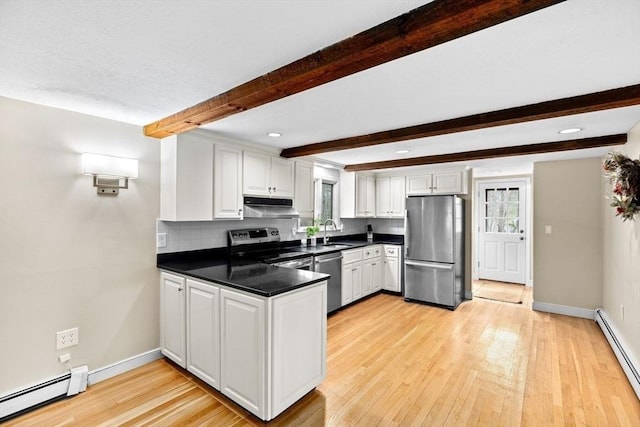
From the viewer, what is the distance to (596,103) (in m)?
2.04

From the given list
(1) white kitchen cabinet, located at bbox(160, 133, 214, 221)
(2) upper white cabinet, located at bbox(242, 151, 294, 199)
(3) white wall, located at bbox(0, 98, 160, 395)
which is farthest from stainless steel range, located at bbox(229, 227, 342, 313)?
(3) white wall, located at bbox(0, 98, 160, 395)

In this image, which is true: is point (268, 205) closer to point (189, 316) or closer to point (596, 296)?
point (189, 316)

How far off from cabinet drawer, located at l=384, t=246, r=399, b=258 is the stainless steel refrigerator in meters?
0.32

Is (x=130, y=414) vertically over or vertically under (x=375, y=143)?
under

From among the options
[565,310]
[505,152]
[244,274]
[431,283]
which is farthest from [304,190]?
[565,310]

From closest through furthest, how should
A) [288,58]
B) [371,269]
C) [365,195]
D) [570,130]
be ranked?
[288,58] < [570,130] < [371,269] < [365,195]

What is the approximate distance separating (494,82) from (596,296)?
12.6 ft

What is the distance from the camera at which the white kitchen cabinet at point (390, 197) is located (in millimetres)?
5340

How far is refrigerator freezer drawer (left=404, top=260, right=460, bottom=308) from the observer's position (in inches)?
175

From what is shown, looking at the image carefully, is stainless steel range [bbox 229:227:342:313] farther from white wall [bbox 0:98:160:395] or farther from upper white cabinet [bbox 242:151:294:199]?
white wall [bbox 0:98:160:395]

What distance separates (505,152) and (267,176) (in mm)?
2832

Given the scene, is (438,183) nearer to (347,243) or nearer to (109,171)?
(347,243)

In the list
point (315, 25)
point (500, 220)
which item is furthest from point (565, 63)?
point (500, 220)

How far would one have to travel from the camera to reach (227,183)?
3.23m
